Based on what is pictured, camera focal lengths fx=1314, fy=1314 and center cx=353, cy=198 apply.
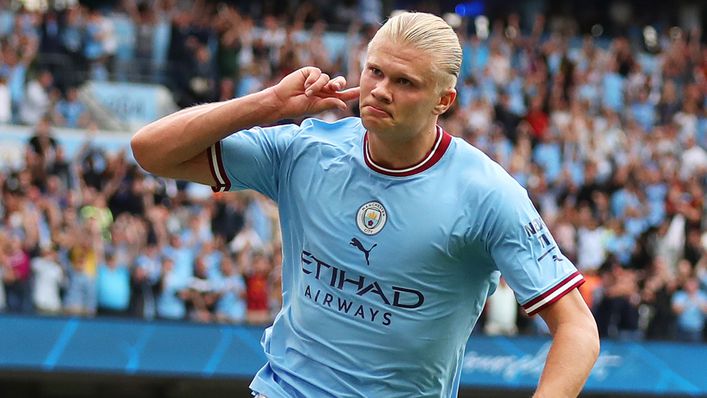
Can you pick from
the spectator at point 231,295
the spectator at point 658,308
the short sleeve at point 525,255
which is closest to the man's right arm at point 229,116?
the short sleeve at point 525,255

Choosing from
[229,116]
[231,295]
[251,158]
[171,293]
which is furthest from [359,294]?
[231,295]

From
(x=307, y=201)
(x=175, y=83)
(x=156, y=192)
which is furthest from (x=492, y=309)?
(x=307, y=201)

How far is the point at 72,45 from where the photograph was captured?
1766cm

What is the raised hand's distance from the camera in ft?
14.9

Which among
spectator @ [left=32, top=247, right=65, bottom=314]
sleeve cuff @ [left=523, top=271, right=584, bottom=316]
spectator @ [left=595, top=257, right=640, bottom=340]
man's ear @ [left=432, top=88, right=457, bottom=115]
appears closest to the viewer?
sleeve cuff @ [left=523, top=271, right=584, bottom=316]

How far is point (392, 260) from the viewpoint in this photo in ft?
14.8

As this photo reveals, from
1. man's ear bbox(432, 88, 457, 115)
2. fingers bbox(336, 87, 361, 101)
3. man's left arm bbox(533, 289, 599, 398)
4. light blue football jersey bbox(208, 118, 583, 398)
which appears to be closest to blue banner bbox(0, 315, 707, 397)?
light blue football jersey bbox(208, 118, 583, 398)

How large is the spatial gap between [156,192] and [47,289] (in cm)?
221

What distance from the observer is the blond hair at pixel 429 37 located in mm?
4324

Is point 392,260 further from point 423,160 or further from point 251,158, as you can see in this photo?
point 251,158

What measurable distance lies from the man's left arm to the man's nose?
86cm

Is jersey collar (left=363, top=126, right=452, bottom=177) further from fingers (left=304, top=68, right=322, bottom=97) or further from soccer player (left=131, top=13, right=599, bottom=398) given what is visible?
fingers (left=304, top=68, right=322, bottom=97)

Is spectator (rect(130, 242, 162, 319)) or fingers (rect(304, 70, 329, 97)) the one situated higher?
fingers (rect(304, 70, 329, 97))

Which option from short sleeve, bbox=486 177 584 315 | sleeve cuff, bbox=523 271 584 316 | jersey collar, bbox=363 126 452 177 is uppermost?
jersey collar, bbox=363 126 452 177
